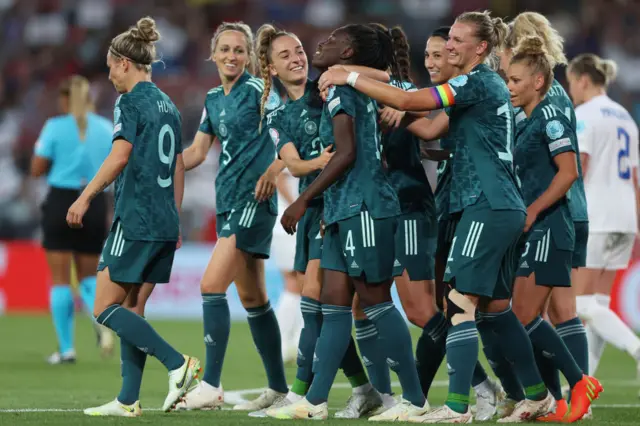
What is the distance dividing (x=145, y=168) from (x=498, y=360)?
2.16 m

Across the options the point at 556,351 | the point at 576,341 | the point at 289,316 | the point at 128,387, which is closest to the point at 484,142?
the point at 556,351

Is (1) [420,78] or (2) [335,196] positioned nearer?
(2) [335,196]

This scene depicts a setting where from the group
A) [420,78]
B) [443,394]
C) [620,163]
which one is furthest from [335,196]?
[420,78]

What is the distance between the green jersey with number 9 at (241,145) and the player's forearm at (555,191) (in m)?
1.76

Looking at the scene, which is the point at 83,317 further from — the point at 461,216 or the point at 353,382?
the point at 461,216

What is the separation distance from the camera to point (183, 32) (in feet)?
64.1

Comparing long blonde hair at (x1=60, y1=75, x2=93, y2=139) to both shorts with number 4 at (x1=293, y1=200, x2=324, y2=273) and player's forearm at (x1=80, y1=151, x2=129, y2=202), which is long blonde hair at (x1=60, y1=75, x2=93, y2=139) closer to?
shorts with number 4 at (x1=293, y1=200, x2=324, y2=273)

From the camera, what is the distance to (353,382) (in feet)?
21.5

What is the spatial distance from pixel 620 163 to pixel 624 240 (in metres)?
0.59

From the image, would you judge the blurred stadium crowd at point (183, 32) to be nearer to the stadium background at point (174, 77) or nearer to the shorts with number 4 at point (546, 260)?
the stadium background at point (174, 77)

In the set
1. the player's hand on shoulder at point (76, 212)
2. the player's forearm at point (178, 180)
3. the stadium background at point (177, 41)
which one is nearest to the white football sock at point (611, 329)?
the player's forearm at point (178, 180)

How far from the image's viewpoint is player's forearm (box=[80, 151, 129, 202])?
5.84 m

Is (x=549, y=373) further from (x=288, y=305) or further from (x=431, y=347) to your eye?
(x=288, y=305)

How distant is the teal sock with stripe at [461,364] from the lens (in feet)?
18.4
